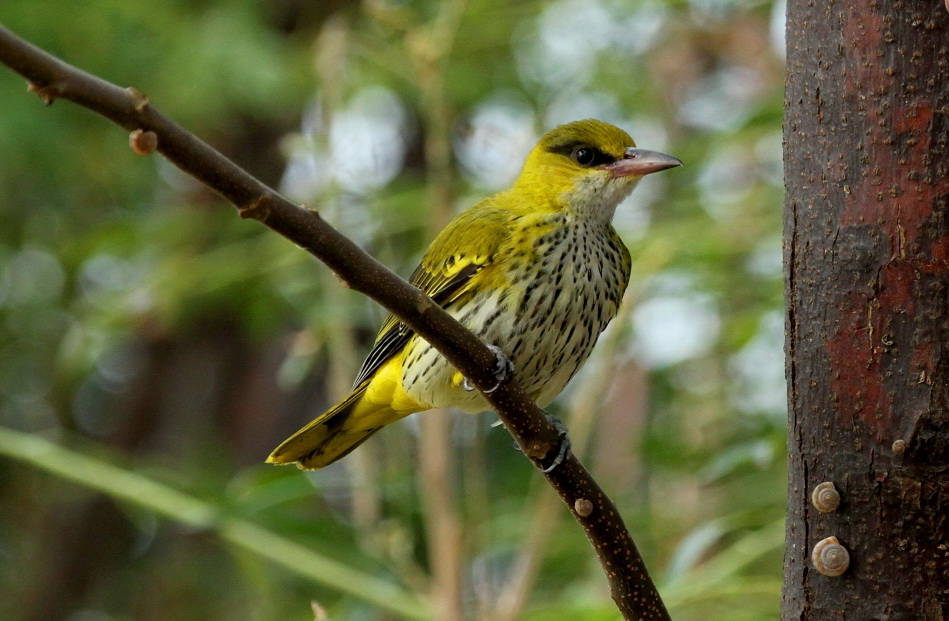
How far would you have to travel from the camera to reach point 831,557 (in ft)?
5.21

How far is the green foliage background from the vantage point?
121 inches

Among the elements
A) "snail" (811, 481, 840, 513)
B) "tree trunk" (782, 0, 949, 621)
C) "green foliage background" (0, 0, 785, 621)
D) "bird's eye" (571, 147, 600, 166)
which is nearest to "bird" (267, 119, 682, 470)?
"bird's eye" (571, 147, 600, 166)

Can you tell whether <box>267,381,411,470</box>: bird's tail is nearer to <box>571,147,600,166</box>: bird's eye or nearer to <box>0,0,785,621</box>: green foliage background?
<box>0,0,785,621</box>: green foliage background

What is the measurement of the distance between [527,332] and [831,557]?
3.57ft

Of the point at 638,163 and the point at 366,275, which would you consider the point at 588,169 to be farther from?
the point at 366,275

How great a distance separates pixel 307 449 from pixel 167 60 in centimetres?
225

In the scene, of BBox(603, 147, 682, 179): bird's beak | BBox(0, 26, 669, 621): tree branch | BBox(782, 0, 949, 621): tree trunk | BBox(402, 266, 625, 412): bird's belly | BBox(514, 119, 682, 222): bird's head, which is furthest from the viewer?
BBox(514, 119, 682, 222): bird's head

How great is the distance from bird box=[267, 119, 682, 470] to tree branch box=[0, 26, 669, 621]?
2.48 feet

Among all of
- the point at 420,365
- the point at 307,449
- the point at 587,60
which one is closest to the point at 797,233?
the point at 420,365

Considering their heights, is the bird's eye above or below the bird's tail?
above

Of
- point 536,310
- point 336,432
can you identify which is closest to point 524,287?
point 536,310

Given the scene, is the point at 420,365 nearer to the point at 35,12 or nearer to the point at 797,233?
the point at 797,233

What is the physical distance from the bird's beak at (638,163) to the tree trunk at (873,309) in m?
1.01

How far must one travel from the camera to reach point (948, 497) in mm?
1543
